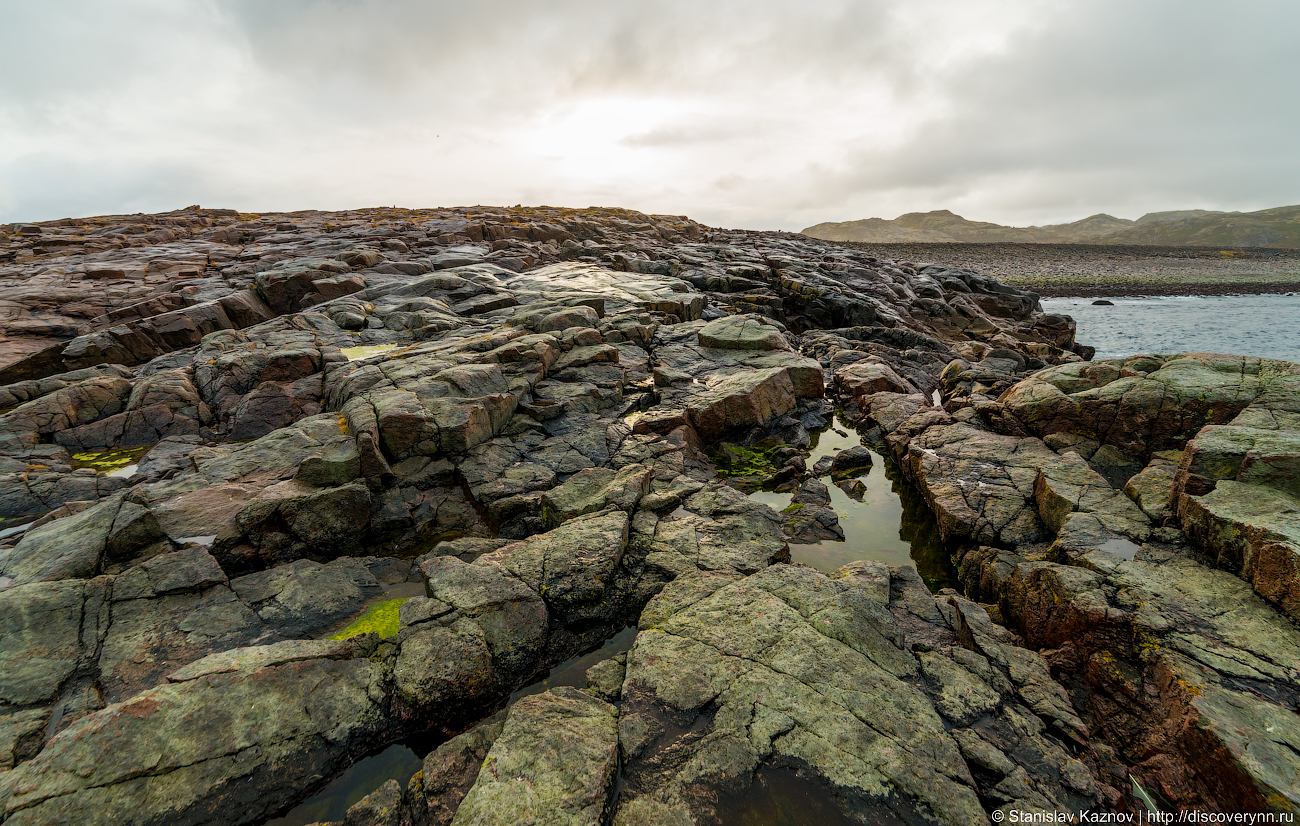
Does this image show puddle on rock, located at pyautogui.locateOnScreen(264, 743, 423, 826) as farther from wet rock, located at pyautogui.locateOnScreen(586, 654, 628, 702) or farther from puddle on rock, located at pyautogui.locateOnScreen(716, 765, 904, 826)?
puddle on rock, located at pyautogui.locateOnScreen(716, 765, 904, 826)

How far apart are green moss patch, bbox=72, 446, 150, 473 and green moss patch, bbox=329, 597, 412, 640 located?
1052cm

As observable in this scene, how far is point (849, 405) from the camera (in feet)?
68.7

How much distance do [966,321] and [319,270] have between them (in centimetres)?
4631

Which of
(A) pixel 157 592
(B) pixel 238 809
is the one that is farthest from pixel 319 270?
(B) pixel 238 809

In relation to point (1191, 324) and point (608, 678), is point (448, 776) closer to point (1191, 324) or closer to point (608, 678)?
point (608, 678)

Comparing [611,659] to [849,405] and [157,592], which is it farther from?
[849,405]

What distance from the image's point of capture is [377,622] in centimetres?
863

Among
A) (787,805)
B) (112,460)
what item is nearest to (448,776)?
(787,805)

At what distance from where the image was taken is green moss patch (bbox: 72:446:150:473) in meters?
13.3

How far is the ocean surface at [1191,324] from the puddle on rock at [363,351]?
156 ft

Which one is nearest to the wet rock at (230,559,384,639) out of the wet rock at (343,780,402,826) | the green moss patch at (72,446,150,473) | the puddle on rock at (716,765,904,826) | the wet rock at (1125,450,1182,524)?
the wet rock at (343,780,402,826)

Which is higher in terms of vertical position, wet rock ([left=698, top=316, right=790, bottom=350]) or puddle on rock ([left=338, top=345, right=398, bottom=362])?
wet rock ([left=698, top=316, right=790, bottom=350])

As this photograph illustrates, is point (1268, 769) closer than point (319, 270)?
Yes

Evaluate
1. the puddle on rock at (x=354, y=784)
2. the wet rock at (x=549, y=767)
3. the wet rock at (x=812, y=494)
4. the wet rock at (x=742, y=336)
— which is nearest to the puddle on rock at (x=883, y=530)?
the wet rock at (x=812, y=494)
